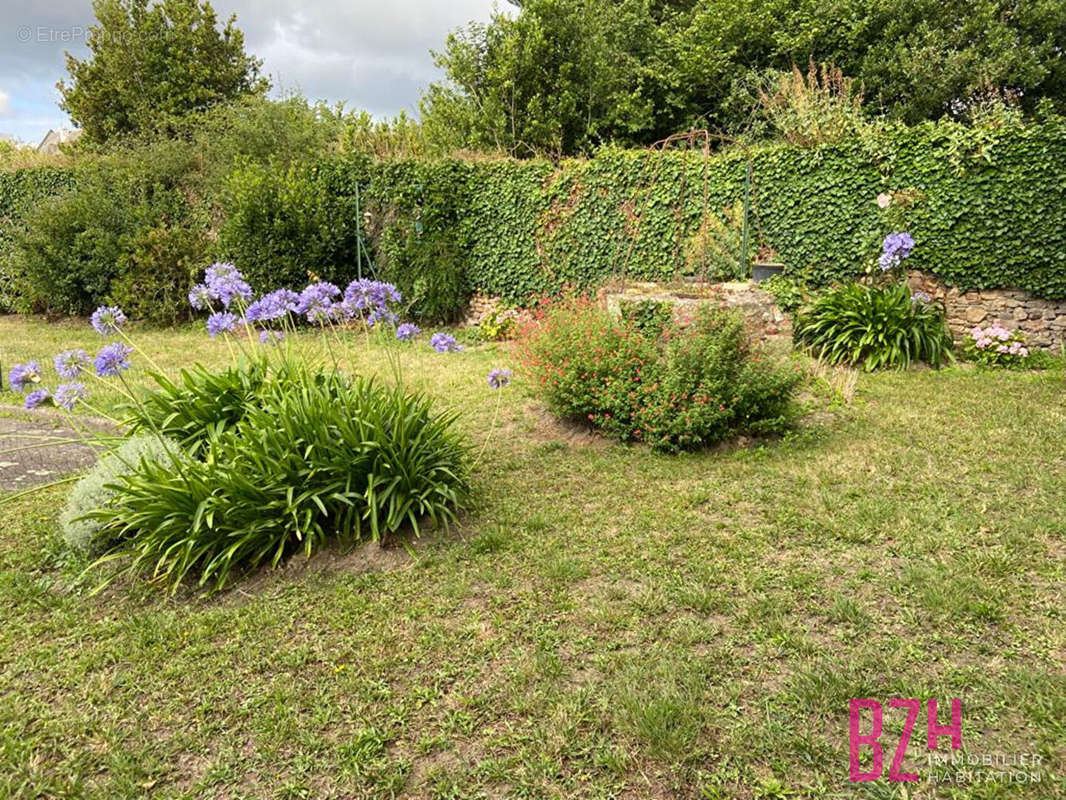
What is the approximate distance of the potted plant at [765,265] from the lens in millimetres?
7750

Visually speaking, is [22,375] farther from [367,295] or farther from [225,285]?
[367,295]

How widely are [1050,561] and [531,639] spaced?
2.33 m

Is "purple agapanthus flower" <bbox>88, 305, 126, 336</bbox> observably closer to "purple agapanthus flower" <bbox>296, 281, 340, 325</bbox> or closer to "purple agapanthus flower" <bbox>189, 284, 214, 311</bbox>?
"purple agapanthus flower" <bbox>189, 284, 214, 311</bbox>

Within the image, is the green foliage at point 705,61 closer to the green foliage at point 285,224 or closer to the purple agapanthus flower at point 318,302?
the green foliage at point 285,224

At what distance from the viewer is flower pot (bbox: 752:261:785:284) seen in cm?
774

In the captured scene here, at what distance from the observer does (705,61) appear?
15.5 meters

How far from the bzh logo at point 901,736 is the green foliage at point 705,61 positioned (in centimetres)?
1325

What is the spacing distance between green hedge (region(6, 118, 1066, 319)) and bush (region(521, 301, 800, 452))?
3.62 meters

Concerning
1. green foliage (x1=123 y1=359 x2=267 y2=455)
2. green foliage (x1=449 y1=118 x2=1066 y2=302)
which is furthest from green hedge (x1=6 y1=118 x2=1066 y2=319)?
green foliage (x1=123 y1=359 x2=267 y2=455)

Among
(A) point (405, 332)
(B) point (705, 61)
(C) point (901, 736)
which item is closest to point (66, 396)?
(A) point (405, 332)

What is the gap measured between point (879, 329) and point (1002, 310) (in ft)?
5.03

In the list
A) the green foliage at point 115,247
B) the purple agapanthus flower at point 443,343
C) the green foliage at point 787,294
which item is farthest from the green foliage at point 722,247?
the green foliage at point 115,247

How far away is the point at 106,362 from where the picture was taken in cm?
296

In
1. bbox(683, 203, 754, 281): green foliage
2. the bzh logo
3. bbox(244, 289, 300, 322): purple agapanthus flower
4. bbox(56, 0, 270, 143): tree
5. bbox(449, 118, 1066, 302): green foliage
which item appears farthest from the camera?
bbox(56, 0, 270, 143): tree
